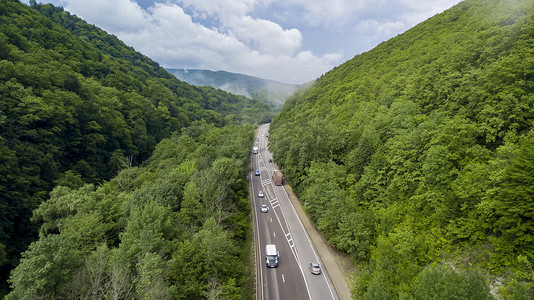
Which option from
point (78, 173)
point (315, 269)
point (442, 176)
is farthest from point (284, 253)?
point (78, 173)

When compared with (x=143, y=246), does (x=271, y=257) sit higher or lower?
lower

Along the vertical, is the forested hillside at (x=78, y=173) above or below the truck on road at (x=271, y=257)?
above

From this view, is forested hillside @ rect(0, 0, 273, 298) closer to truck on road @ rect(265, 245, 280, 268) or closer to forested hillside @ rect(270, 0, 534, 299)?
truck on road @ rect(265, 245, 280, 268)

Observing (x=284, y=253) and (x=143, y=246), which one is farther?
(x=284, y=253)

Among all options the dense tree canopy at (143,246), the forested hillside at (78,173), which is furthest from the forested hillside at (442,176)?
the forested hillside at (78,173)

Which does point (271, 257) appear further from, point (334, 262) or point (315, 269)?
point (334, 262)

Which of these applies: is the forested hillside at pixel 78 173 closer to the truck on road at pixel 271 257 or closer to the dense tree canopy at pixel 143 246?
the dense tree canopy at pixel 143 246
